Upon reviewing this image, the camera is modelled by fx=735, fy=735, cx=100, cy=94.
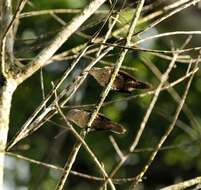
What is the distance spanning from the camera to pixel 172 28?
1.94m

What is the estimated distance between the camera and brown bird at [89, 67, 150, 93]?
1063 millimetres

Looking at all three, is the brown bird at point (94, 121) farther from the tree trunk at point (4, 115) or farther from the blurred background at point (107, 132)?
the blurred background at point (107, 132)

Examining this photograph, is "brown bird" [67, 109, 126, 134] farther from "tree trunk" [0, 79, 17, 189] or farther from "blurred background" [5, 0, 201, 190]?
"blurred background" [5, 0, 201, 190]

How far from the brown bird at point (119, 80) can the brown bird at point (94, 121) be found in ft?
0.16

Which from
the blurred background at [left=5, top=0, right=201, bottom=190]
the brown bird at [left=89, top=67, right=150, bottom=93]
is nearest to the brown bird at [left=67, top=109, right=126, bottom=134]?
the brown bird at [left=89, top=67, right=150, bottom=93]

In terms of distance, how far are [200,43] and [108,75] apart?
0.74m

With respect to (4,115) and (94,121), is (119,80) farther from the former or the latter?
(4,115)

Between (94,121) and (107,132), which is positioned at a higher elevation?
(94,121)

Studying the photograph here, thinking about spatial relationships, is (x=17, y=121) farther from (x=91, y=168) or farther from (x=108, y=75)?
(x=108, y=75)

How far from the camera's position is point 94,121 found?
1.07 metres

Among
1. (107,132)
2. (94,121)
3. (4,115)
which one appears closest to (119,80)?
(94,121)

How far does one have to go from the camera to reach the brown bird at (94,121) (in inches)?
41.6

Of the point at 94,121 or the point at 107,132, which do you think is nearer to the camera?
the point at 94,121

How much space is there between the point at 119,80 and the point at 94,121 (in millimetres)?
71
